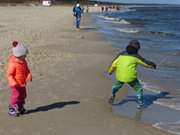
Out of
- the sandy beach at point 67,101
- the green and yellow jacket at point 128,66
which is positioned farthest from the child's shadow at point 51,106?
the green and yellow jacket at point 128,66

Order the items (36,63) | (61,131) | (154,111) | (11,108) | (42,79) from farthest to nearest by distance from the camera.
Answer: (36,63) < (42,79) < (154,111) < (11,108) < (61,131)

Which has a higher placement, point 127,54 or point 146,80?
point 127,54

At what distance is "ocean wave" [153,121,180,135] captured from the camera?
8253 mm

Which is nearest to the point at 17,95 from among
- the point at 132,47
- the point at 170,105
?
the point at 132,47

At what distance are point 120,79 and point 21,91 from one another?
2.14m

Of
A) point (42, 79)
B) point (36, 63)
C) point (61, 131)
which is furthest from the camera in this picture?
point (36, 63)

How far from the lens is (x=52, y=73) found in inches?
509

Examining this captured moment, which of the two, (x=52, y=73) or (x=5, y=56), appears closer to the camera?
(x=52, y=73)

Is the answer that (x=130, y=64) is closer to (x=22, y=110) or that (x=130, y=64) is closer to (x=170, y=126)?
(x=170, y=126)

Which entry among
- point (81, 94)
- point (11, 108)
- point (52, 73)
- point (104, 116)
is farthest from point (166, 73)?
point (11, 108)

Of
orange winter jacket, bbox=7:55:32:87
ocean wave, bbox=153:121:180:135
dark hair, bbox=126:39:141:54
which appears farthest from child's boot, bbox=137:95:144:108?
orange winter jacket, bbox=7:55:32:87

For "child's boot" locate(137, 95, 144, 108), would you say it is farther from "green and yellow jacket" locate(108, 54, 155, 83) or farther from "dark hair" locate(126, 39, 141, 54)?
"dark hair" locate(126, 39, 141, 54)

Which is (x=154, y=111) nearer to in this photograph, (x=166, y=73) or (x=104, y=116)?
(x=104, y=116)

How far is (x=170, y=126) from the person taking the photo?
856 centimetres
